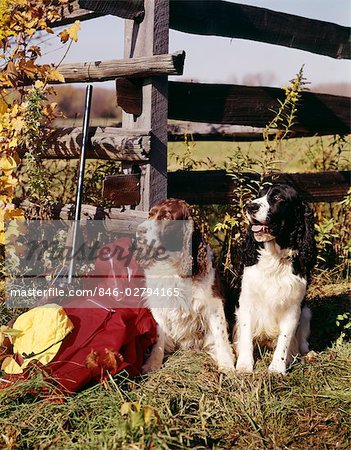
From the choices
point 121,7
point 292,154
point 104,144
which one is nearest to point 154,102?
point 104,144

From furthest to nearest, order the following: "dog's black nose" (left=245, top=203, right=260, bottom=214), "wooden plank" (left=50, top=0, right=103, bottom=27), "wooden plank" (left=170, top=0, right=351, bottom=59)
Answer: "wooden plank" (left=170, top=0, right=351, bottom=59) < "wooden plank" (left=50, top=0, right=103, bottom=27) < "dog's black nose" (left=245, top=203, right=260, bottom=214)

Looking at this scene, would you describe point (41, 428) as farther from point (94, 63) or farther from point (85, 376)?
point (94, 63)

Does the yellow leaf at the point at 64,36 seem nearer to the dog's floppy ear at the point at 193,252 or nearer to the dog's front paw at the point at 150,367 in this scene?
the dog's floppy ear at the point at 193,252

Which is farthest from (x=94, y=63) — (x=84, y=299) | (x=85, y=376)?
(x=85, y=376)

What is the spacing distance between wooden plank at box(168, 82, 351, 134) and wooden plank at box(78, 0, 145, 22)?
25.8 inches

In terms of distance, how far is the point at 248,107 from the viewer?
541 centimetres

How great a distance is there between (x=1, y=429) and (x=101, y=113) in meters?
4.66

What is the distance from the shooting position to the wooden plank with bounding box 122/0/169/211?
14.6 feet

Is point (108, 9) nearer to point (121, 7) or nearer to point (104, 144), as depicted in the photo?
point (121, 7)

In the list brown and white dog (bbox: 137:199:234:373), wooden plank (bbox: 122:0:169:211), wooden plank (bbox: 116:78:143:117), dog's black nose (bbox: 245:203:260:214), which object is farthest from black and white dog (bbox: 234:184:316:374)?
wooden plank (bbox: 116:78:143:117)

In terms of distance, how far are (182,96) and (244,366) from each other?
2.24m

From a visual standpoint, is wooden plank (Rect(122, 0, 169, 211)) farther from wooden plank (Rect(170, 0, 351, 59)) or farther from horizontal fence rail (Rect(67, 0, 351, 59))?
wooden plank (Rect(170, 0, 351, 59))

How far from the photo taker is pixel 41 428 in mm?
3000

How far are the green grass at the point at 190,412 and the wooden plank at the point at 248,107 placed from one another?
2152 mm
